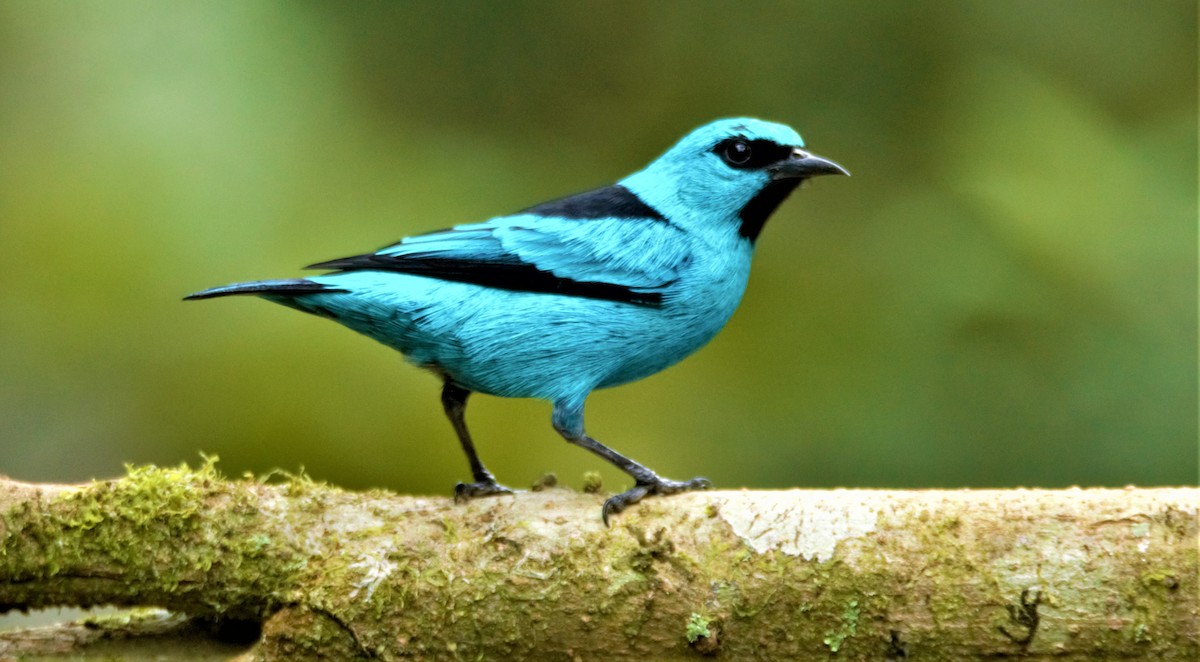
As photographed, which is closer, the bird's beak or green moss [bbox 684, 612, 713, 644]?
green moss [bbox 684, 612, 713, 644]

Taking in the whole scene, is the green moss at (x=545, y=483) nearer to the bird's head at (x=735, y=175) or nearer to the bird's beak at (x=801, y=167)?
the bird's head at (x=735, y=175)

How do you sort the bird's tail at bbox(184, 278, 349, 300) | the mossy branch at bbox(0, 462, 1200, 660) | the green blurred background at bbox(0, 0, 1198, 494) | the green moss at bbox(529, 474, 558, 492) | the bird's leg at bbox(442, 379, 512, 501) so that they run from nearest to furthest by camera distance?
the mossy branch at bbox(0, 462, 1200, 660), the bird's tail at bbox(184, 278, 349, 300), the green moss at bbox(529, 474, 558, 492), the bird's leg at bbox(442, 379, 512, 501), the green blurred background at bbox(0, 0, 1198, 494)

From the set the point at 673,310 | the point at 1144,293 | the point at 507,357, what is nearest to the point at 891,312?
the point at 1144,293

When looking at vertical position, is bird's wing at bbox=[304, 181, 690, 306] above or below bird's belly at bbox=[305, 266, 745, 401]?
above

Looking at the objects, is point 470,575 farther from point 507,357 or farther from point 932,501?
point 932,501

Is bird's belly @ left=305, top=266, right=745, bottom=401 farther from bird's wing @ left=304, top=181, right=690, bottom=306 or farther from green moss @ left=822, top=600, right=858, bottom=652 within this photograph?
green moss @ left=822, top=600, right=858, bottom=652

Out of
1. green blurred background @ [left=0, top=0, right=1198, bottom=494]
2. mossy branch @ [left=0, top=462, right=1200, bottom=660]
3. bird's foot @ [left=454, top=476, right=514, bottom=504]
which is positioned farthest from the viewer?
green blurred background @ [left=0, top=0, right=1198, bottom=494]

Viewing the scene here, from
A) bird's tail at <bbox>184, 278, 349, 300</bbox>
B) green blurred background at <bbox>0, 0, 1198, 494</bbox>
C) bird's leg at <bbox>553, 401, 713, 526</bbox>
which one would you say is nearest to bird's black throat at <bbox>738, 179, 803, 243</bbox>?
bird's leg at <bbox>553, 401, 713, 526</bbox>

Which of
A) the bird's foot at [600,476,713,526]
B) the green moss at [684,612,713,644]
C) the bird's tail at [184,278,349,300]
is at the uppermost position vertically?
the bird's tail at [184,278,349,300]
